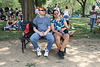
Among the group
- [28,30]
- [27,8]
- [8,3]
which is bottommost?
[28,30]

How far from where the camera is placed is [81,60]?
189 inches

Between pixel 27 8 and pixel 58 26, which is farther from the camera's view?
pixel 27 8

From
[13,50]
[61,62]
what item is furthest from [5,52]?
[61,62]

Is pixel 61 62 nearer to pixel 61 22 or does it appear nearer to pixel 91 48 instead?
pixel 61 22

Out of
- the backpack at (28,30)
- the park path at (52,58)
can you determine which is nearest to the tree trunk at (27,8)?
the park path at (52,58)

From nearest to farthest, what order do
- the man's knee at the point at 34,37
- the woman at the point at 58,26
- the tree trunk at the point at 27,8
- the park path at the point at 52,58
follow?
the park path at the point at 52,58 < the man's knee at the point at 34,37 < the woman at the point at 58,26 < the tree trunk at the point at 27,8

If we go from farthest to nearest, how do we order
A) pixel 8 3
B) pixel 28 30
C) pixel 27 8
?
pixel 8 3
pixel 27 8
pixel 28 30

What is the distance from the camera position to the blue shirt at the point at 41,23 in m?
5.34

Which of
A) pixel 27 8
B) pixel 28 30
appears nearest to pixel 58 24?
pixel 28 30

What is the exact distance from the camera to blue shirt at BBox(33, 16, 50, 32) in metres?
5.34

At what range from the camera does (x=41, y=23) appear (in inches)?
211

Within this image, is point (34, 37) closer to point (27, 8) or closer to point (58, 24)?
point (58, 24)

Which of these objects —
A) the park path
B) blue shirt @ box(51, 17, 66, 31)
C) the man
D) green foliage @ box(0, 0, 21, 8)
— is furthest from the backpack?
green foliage @ box(0, 0, 21, 8)

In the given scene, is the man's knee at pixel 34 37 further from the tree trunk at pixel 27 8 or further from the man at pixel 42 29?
the tree trunk at pixel 27 8
